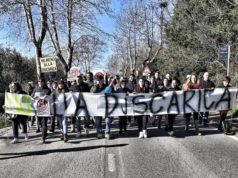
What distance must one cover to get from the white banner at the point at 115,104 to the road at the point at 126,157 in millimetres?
774

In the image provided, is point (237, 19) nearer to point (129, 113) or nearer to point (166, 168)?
point (129, 113)

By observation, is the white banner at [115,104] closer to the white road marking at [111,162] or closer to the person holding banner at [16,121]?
the person holding banner at [16,121]

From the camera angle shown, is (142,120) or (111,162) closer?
(111,162)

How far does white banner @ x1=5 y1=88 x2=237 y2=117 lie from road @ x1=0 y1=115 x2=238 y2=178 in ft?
2.54

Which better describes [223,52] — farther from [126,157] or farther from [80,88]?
[126,157]

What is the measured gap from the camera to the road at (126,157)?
25.4 feet

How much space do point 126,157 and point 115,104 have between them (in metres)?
3.42

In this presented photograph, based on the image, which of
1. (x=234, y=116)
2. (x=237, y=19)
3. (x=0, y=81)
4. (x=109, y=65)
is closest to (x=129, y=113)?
(x=234, y=116)

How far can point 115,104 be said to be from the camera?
12.3 meters

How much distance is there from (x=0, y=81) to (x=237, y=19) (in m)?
33.4

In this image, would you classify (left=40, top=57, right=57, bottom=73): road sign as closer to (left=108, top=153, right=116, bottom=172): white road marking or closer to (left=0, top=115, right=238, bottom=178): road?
(left=0, top=115, right=238, bottom=178): road

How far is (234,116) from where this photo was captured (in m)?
16.2

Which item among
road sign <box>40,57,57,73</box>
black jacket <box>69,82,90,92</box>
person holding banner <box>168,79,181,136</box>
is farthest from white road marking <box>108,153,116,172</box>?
road sign <box>40,57,57,73</box>

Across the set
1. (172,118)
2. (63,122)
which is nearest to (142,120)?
(172,118)
